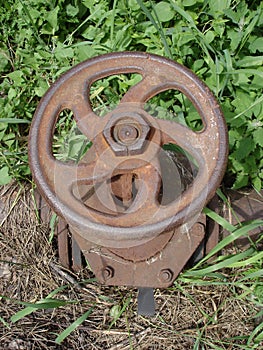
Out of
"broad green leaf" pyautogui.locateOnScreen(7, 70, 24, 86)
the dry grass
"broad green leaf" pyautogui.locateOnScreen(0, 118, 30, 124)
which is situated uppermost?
"broad green leaf" pyautogui.locateOnScreen(7, 70, 24, 86)

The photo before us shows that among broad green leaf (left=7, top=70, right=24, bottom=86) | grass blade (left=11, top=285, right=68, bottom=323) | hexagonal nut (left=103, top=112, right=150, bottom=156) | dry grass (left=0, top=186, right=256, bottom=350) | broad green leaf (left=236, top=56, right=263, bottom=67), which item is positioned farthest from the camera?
broad green leaf (left=7, top=70, right=24, bottom=86)

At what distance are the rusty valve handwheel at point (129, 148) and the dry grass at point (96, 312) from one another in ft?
1.88

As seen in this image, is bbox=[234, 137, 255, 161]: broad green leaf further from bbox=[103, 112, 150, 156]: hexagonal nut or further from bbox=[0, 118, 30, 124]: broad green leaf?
bbox=[0, 118, 30, 124]: broad green leaf

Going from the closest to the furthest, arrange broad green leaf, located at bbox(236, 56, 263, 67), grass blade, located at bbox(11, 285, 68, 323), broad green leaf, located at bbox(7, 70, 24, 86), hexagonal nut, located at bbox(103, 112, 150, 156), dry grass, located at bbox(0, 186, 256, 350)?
hexagonal nut, located at bbox(103, 112, 150, 156) → grass blade, located at bbox(11, 285, 68, 323) → dry grass, located at bbox(0, 186, 256, 350) → broad green leaf, located at bbox(236, 56, 263, 67) → broad green leaf, located at bbox(7, 70, 24, 86)

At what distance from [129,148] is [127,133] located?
4cm

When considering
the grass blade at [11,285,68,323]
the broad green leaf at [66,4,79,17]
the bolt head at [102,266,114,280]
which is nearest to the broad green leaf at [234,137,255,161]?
the bolt head at [102,266,114,280]

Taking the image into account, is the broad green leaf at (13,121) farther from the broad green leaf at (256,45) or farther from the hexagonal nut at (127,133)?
the broad green leaf at (256,45)

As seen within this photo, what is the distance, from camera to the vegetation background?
7.74ft

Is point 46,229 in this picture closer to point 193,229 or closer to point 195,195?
point 193,229

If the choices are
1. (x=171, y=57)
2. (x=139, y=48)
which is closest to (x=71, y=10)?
(x=139, y=48)

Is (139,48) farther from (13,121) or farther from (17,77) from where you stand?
(13,121)

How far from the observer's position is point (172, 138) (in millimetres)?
1867

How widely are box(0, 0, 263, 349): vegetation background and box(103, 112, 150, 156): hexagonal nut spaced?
58 centimetres

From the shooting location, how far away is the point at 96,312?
2424 millimetres
